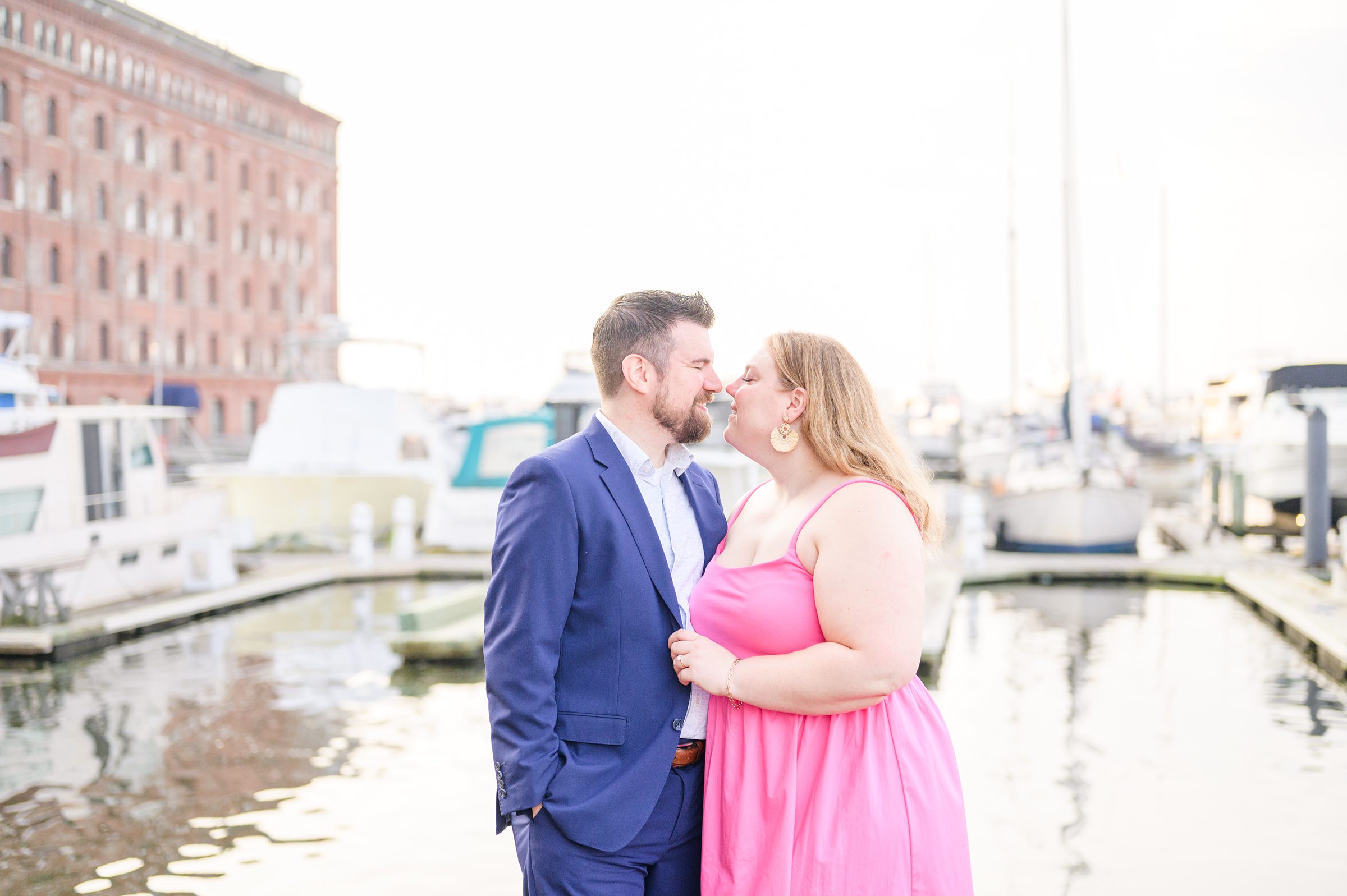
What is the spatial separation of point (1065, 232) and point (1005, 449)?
56.9ft

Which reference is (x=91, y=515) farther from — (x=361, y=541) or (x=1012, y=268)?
(x=1012, y=268)

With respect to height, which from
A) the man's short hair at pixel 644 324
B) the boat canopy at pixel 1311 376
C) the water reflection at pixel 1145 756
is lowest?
the water reflection at pixel 1145 756

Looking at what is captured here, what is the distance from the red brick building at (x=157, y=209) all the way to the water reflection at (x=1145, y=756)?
26588 millimetres

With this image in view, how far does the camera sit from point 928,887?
2773 mm

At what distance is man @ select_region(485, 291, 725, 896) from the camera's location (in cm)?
280

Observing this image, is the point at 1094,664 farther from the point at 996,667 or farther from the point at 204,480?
the point at 204,480

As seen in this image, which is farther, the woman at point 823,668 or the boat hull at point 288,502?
the boat hull at point 288,502

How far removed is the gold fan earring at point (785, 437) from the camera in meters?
2.96

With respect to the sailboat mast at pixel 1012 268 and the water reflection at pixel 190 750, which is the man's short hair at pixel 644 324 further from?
the sailboat mast at pixel 1012 268

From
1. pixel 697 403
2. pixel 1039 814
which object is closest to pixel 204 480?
pixel 1039 814

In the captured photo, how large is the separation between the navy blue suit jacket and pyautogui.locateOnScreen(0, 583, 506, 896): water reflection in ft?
10.3

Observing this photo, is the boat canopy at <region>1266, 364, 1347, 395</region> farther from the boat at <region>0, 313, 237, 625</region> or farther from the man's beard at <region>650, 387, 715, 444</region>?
the man's beard at <region>650, 387, 715, 444</region>

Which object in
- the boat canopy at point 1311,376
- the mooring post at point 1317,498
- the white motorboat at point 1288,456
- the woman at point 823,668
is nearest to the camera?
the woman at point 823,668

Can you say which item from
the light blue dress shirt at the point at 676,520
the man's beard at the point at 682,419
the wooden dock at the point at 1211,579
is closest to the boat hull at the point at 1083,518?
the wooden dock at the point at 1211,579
